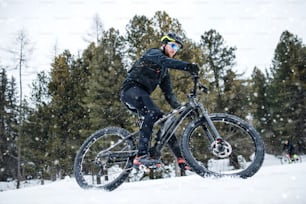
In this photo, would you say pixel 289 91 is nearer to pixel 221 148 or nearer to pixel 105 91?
pixel 105 91

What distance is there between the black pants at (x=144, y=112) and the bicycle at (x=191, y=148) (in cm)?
12

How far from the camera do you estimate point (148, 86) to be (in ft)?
10.8

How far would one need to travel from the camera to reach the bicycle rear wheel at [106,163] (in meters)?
3.32

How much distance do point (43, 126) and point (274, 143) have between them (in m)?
22.9

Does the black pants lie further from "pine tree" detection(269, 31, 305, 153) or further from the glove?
"pine tree" detection(269, 31, 305, 153)

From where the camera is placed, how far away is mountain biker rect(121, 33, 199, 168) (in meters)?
2.99

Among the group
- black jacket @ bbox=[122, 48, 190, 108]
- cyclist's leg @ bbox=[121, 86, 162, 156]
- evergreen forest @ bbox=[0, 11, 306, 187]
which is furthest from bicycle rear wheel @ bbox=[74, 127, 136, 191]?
evergreen forest @ bbox=[0, 11, 306, 187]

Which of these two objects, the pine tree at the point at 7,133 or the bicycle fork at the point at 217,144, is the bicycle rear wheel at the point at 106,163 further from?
the pine tree at the point at 7,133

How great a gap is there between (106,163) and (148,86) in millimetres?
1317

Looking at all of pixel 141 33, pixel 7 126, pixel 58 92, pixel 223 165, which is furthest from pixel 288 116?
pixel 7 126

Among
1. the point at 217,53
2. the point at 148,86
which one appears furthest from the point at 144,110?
the point at 217,53

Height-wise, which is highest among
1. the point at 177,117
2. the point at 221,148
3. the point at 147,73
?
the point at 147,73

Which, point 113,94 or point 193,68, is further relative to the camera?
point 113,94

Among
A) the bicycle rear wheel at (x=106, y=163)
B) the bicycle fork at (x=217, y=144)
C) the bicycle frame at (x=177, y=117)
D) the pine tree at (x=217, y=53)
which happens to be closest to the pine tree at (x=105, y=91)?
the pine tree at (x=217, y=53)
